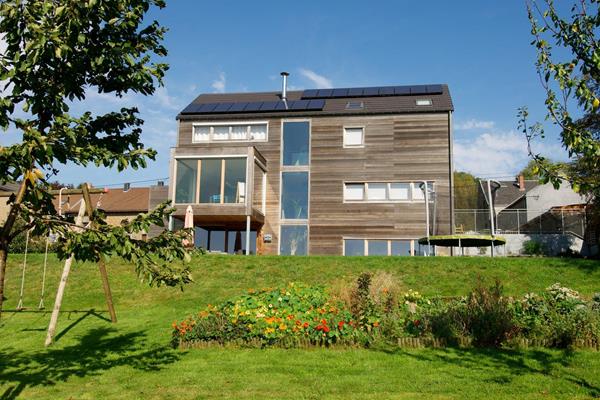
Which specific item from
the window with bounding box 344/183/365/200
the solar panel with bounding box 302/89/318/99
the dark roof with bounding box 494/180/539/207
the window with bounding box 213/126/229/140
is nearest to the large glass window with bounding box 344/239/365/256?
the window with bounding box 344/183/365/200

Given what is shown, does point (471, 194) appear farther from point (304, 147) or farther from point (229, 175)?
point (229, 175)

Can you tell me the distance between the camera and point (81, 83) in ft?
20.9

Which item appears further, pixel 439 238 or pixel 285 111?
pixel 285 111

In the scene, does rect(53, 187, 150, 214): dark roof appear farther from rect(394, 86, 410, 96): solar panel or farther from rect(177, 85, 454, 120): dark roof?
rect(394, 86, 410, 96): solar panel

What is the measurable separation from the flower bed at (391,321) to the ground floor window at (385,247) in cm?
1443

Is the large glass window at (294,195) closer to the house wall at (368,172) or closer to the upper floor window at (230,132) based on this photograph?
the house wall at (368,172)

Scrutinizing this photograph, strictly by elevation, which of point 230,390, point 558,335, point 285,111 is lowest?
point 230,390

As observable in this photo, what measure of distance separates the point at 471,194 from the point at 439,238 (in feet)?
156

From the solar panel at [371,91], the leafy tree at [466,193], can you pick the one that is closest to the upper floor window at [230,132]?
the solar panel at [371,91]

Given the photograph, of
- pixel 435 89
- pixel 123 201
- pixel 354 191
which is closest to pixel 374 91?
pixel 435 89

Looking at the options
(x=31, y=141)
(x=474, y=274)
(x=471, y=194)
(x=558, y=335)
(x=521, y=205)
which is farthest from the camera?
(x=471, y=194)

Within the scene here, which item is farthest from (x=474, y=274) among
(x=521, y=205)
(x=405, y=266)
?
(x=521, y=205)

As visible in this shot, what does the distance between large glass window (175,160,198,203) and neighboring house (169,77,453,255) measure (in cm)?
5

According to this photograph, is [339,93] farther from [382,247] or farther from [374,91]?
[382,247]
